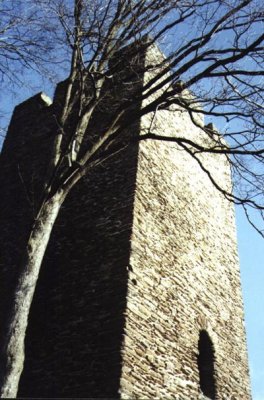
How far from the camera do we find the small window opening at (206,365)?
7284 mm

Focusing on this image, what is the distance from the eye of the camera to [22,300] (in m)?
5.01

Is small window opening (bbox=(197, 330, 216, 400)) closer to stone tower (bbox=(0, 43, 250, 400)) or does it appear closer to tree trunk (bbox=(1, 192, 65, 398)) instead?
stone tower (bbox=(0, 43, 250, 400))

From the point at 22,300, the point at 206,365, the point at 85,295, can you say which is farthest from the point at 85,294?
the point at 206,365

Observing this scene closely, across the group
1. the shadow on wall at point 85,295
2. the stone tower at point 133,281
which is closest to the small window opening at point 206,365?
the stone tower at point 133,281

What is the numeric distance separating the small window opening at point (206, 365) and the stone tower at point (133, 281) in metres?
0.02

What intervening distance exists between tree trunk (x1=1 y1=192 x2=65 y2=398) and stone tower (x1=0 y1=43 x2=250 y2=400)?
78 cm

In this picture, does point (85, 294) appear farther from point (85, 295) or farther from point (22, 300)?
point (22, 300)

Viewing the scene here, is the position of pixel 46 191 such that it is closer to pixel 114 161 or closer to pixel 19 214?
pixel 114 161

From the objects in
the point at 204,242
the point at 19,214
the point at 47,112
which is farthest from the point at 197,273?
the point at 47,112

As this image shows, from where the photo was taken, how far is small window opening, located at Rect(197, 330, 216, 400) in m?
7.28

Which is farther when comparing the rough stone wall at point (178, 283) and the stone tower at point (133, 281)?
the rough stone wall at point (178, 283)

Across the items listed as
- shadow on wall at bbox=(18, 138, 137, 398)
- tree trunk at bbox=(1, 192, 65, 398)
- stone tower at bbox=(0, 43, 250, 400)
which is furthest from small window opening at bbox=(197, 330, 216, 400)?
tree trunk at bbox=(1, 192, 65, 398)

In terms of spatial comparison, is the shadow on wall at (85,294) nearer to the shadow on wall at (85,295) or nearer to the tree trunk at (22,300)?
the shadow on wall at (85,295)

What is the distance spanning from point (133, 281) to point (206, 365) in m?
2.27
